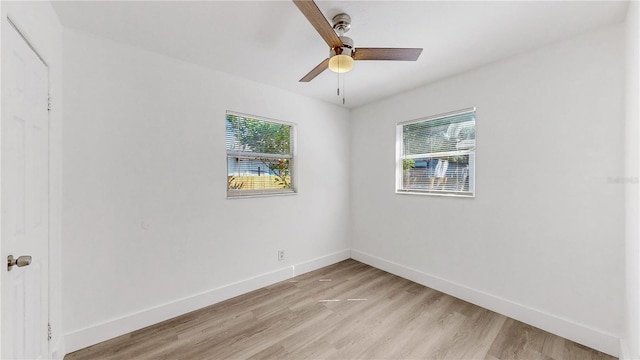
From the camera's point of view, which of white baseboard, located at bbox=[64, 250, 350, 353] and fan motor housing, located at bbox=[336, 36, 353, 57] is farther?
white baseboard, located at bbox=[64, 250, 350, 353]

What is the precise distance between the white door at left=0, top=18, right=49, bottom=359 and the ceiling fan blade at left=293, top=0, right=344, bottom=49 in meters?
1.40

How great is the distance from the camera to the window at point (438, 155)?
2.69 m

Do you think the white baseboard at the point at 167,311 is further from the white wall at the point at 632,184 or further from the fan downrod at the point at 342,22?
the white wall at the point at 632,184

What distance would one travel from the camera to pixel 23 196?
4.28ft

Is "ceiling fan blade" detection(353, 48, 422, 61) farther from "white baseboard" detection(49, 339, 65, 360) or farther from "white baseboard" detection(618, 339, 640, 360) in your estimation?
"white baseboard" detection(49, 339, 65, 360)

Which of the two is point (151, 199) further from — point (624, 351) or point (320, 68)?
point (624, 351)

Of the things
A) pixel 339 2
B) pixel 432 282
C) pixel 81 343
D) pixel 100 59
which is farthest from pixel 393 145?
pixel 81 343

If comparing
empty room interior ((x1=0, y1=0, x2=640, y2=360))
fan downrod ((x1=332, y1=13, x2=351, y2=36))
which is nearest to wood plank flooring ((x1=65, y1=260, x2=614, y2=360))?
empty room interior ((x1=0, y1=0, x2=640, y2=360))

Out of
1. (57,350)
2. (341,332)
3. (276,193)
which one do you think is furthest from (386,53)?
(57,350)

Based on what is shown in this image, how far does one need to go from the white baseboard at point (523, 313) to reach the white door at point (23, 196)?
334 centimetres

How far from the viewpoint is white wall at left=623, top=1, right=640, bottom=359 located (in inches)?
56.0


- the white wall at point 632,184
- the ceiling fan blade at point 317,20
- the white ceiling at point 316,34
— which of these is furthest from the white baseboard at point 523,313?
the ceiling fan blade at point 317,20

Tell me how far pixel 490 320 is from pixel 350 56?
2639 mm

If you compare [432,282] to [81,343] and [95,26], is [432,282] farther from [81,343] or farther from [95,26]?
[95,26]
